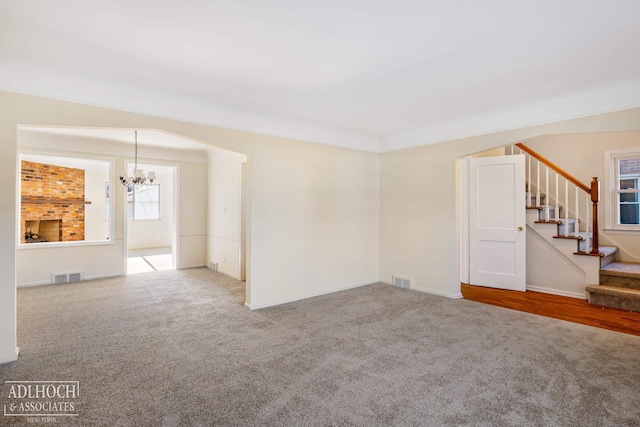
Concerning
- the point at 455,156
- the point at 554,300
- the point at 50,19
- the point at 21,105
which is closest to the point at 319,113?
the point at 455,156

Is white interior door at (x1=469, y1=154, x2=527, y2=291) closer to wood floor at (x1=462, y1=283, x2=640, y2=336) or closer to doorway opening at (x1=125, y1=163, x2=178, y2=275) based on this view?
wood floor at (x1=462, y1=283, x2=640, y2=336)

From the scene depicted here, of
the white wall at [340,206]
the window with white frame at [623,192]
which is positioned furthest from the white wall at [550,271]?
the white wall at [340,206]

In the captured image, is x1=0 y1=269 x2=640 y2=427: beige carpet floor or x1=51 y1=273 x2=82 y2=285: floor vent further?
x1=51 y1=273 x2=82 y2=285: floor vent

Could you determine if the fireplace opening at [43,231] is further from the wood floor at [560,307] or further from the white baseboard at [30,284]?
the wood floor at [560,307]

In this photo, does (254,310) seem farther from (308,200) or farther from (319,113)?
(319,113)

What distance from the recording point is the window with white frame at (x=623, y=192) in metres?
5.14

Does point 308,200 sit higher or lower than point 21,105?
lower

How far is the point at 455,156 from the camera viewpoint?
14.7 feet

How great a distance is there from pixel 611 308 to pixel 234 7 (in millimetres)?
5629

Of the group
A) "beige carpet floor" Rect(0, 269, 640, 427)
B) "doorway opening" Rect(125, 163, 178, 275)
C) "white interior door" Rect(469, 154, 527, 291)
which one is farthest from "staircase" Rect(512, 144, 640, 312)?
"doorway opening" Rect(125, 163, 178, 275)

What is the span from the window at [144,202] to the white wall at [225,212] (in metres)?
4.28

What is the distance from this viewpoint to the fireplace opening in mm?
6004

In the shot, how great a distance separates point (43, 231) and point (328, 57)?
7.07 meters

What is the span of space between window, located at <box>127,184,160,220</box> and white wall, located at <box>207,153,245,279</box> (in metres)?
4.28
